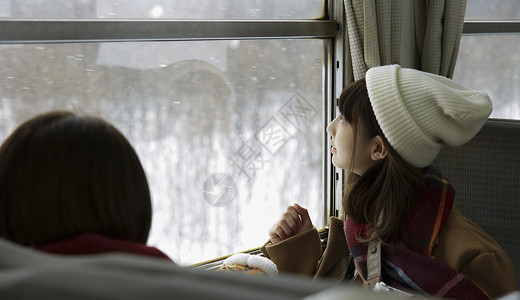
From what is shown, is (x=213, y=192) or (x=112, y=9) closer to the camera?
(x=112, y=9)

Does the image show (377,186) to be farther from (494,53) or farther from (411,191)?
(494,53)

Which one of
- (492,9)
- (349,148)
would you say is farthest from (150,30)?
(492,9)

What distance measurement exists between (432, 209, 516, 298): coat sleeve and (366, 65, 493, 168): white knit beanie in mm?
219

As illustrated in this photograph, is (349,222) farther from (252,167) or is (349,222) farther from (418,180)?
(252,167)

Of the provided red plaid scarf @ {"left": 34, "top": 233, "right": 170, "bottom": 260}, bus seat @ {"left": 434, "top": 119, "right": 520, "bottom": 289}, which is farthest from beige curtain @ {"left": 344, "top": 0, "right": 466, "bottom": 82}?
red plaid scarf @ {"left": 34, "top": 233, "right": 170, "bottom": 260}

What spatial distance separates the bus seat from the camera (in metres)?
1.84

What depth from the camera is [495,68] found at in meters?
3.25

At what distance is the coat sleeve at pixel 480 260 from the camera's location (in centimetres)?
144

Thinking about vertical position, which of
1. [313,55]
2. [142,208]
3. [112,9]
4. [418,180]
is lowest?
[418,180]

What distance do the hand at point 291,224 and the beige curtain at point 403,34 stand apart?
2.00ft

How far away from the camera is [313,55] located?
227 centimetres

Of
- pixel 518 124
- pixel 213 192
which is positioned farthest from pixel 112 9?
pixel 518 124

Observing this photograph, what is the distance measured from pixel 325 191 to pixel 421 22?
0.74 meters

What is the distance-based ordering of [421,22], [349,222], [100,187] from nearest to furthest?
[100,187] → [349,222] → [421,22]
